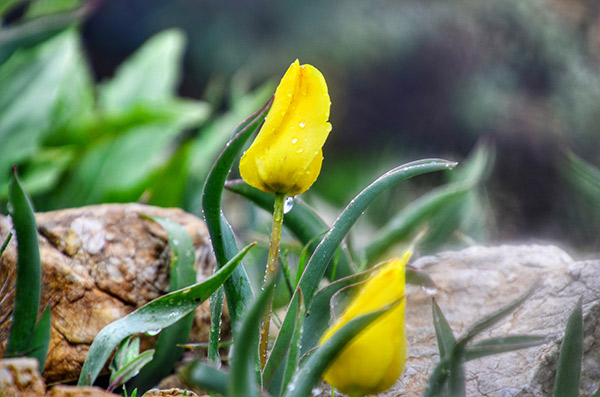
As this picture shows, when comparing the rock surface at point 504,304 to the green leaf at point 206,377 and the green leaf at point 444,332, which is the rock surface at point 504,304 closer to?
the green leaf at point 444,332

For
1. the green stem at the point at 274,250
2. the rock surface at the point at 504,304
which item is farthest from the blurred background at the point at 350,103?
the green stem at the point at 274,250

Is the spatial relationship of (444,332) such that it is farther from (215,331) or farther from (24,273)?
(24,273)

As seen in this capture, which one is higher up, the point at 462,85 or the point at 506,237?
the point at 462,85

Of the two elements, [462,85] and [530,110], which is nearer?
[530,110]

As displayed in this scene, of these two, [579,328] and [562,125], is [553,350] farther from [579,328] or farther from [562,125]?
[562,125]

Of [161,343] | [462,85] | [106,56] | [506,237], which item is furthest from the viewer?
[106,56]

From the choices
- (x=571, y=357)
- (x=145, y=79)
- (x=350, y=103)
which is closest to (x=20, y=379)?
(x=571, y=357)

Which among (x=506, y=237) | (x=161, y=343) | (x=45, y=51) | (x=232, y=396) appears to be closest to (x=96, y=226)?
(x=161, y=343)
